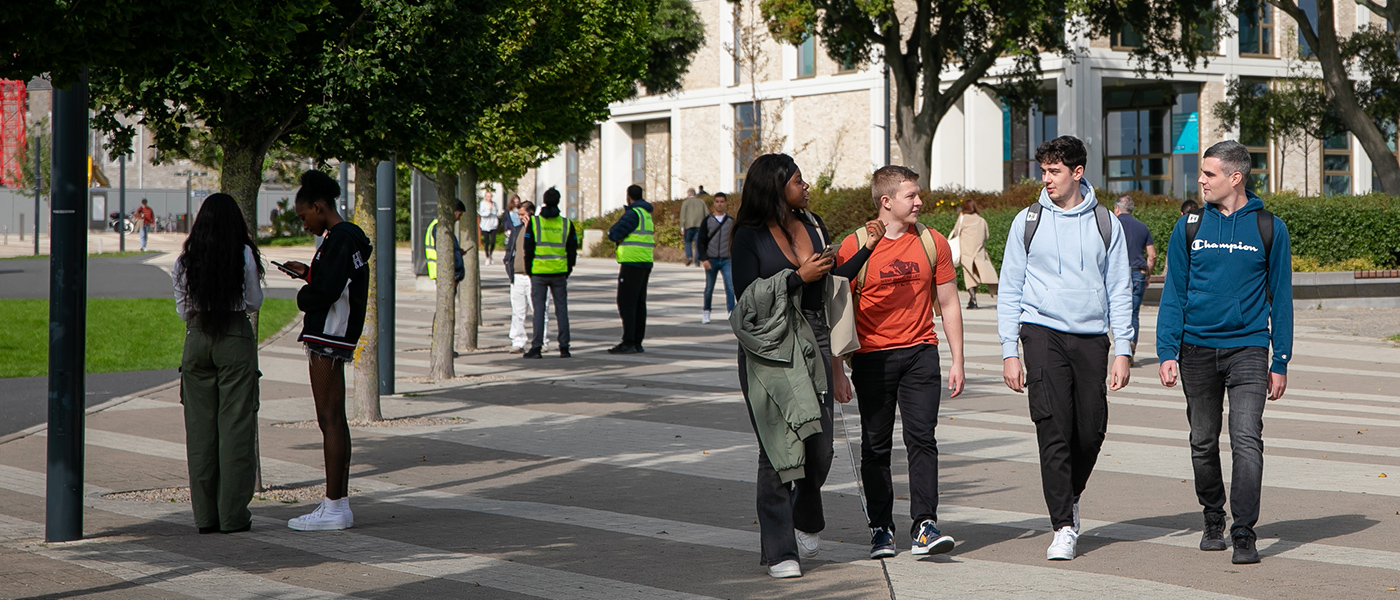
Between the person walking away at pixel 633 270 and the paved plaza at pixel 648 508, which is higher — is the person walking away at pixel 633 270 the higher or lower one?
the higher one

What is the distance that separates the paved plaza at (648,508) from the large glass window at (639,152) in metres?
47.0

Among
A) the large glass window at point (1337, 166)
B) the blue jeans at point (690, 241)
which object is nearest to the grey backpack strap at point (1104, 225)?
the blue jeans at point (690, 241)

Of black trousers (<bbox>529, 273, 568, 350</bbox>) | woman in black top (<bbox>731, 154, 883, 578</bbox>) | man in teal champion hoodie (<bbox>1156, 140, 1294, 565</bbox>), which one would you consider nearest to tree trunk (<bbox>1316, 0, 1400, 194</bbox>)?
black trousers (<bbox>529, 273, 568, 350</bbox>)

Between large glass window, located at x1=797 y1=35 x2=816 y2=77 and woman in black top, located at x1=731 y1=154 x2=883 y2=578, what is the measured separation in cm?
4525

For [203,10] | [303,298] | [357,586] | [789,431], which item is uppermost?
[203,10]

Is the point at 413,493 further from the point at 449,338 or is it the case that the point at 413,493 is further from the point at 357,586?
the point at 449,338

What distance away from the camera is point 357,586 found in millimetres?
5574

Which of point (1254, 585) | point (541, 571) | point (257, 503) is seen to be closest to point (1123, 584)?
point (1254, 585)

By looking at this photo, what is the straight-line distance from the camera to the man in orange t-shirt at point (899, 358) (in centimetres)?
601

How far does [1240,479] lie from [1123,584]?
888 millimetres

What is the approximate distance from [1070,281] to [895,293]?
775mm

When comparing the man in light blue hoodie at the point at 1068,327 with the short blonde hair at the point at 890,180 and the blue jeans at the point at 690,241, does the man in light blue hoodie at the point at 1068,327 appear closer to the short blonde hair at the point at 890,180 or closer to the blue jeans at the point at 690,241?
the short blonde hair at the point at 890,180

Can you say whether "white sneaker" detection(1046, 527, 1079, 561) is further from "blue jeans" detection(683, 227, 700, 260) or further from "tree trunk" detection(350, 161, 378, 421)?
"blue jeans" detection(683, 227, 700, 260)

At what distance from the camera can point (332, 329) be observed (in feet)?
22.9
